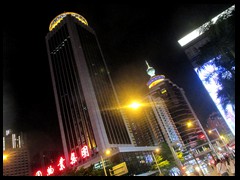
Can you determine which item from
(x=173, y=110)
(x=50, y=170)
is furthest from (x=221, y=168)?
(x=173, y=110)

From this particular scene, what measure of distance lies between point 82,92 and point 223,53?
43.3 m

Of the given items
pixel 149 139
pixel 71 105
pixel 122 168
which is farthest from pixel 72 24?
pixel 149 139

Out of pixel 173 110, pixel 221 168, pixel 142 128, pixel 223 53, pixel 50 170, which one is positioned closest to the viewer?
pixel 221 168

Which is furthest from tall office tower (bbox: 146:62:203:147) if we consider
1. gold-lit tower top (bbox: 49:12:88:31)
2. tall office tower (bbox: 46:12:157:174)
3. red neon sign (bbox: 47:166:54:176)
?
red neon sign (bbox: 47:166:54:176)

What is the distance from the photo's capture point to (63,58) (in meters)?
63.1

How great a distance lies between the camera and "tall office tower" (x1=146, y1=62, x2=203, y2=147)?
114 m

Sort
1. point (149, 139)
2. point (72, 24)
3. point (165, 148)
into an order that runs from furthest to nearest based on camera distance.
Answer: point (149, 139)
point (72, 24)
point (165, 148)

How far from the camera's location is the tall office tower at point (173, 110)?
114181 mm

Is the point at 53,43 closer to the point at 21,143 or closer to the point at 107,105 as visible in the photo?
the point at 107,105

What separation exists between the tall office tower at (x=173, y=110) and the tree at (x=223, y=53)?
88.8 m

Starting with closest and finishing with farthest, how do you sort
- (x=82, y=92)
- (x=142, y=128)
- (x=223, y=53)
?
(x=223, y=53) < (x=82, y=92) < (x=142, y=128)

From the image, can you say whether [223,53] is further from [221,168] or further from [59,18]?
[59,18]

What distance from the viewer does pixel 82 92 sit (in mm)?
56906

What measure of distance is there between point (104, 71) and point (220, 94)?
49.4 m
